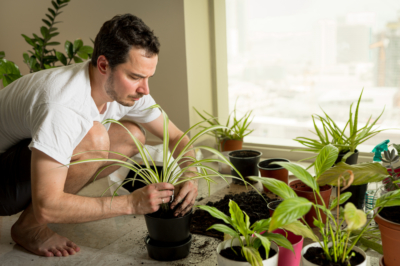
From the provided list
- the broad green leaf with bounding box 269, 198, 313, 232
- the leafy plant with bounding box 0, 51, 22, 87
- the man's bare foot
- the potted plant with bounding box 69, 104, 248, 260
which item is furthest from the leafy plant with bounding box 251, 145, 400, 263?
the leafy plant with bounding box 0, 51, 22, 87

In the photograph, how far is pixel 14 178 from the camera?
1.65 metres

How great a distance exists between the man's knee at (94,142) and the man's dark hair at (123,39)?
31cm

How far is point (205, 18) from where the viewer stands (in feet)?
9.96

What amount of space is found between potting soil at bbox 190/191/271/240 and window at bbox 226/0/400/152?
1203 millimetres

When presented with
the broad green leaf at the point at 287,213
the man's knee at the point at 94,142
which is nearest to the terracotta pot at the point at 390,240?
the broad green leaf at the point at 287,213

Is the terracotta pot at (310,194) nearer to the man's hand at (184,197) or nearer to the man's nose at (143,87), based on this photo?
the man's hand at (184,197)

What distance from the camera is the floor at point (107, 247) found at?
1552mm

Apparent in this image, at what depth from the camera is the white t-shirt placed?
1.38 meters

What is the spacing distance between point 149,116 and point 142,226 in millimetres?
588

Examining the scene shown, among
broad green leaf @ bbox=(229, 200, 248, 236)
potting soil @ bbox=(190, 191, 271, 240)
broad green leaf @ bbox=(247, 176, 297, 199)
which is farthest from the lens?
potting soil @ bbox=(190, 191, 271, 240)

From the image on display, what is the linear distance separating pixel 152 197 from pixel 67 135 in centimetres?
40

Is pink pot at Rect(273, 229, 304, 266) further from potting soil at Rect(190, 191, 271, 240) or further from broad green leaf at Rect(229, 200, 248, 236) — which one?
potting soil at Rect(190, 191, 271, 240)

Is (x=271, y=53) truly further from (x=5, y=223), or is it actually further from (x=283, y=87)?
(x=5, y=223)

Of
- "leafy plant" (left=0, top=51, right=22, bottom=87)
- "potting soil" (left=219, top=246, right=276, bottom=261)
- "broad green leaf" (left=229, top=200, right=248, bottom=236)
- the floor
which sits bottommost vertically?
the floor
